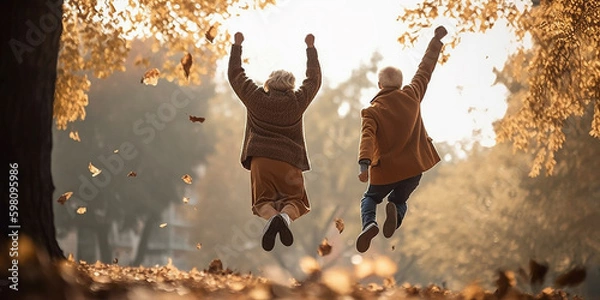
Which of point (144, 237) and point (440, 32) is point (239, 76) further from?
point (144, 237)

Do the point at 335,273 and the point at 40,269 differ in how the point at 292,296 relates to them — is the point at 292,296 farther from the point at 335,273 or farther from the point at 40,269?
the point at 40,269

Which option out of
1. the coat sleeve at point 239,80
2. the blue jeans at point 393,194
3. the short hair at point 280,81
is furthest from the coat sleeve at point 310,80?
the blue jeans at point 393,194

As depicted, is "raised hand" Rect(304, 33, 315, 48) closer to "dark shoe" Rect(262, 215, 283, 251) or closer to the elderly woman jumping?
the elderly woman jumping

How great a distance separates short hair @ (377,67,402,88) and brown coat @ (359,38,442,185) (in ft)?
0.18

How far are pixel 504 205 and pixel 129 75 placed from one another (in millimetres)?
17367

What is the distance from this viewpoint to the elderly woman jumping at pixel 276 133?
7.64m

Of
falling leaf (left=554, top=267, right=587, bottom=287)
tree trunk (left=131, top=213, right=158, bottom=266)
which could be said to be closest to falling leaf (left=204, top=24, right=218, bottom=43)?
falling leaf (left=554, top=267, right=587, bottom=287)

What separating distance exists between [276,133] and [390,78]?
4.33ft

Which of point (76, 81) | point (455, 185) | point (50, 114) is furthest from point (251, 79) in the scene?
point (455, 185)

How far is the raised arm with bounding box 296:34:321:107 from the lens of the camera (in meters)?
7.78

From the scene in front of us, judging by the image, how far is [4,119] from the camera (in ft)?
18.4

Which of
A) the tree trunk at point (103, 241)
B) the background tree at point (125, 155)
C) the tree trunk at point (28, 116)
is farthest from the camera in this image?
the tree trunk at point (103, 241)

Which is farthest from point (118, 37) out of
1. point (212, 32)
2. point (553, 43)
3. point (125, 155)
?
point (125, 155)

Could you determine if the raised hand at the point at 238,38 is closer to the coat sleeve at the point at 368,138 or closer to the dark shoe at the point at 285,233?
the coat sleeve at the point at 368,138
